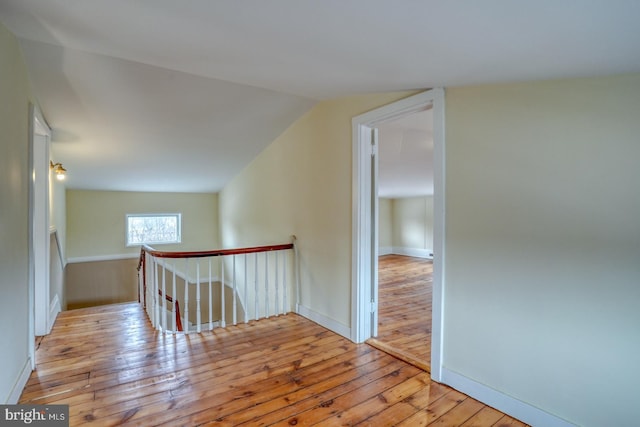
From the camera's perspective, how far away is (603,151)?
1567mm

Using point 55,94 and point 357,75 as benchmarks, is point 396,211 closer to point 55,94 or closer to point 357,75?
point 357,75

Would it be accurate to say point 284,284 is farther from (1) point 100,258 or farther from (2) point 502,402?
(1) point 100,258

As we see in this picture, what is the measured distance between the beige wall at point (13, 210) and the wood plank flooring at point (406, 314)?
2.55 meters

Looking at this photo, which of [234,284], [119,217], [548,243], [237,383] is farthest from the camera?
[119,217]

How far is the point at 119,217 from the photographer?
6.16 meters

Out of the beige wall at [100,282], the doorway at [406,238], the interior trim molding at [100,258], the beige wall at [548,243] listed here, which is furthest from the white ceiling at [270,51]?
the beige wall at [100,282]

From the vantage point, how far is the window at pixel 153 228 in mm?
6297

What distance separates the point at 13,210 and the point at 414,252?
7.71 meters

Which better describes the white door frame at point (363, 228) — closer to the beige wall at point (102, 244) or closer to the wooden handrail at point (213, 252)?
the wooden handrail at point (213, 252)

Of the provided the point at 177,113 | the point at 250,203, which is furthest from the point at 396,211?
the point at 177,113

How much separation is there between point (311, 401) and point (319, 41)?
2.12 meters

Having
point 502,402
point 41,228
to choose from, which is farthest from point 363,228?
point 41,228

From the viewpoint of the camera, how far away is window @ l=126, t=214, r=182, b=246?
630cm

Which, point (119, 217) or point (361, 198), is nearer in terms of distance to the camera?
point (361, 198)
